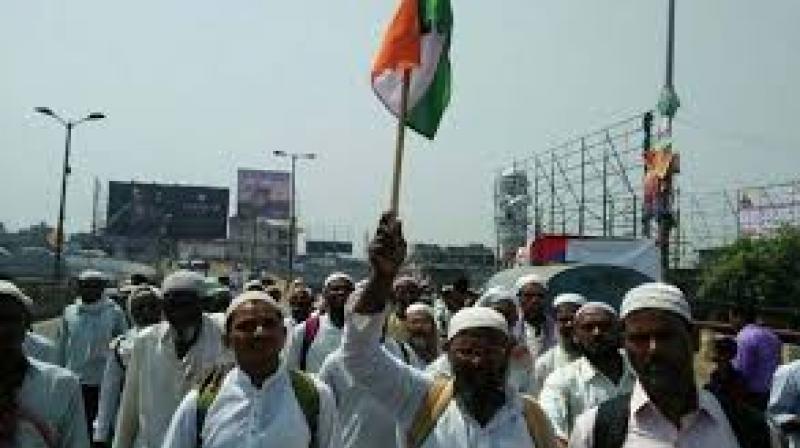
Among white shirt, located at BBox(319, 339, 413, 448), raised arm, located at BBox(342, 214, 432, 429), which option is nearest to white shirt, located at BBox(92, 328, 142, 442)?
white shirt, located at BBox(319, 339, 413, 448)

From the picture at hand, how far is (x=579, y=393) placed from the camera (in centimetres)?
657

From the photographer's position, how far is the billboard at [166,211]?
2987 inches

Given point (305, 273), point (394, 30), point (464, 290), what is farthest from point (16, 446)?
point (305, 273)

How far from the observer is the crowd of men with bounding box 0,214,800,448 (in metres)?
3.66

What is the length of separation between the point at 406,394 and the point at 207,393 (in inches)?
32.1

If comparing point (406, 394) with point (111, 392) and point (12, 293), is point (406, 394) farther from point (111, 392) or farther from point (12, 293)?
point (111, 392)

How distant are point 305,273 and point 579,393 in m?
99.8

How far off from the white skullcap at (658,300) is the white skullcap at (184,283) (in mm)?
4055

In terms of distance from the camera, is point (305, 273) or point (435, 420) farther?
Answer: point (305, 273)

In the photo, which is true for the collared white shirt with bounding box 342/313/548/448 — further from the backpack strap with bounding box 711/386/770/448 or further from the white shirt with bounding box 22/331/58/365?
the white shirt with bounding box 22/331/58/365

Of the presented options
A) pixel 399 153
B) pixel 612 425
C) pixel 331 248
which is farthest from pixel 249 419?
pixel 331 248

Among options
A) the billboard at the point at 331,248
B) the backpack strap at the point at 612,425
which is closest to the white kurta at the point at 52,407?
the backpack strap at the point at 612,425

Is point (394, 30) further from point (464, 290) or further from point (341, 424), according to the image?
point (464, 290)

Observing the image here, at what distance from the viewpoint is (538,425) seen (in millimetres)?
4535
